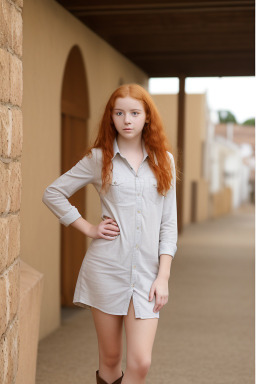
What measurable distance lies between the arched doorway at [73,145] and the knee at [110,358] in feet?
14.5

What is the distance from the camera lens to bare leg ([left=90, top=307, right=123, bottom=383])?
286 cm

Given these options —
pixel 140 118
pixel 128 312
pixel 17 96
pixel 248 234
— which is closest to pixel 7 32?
pixel 17 96

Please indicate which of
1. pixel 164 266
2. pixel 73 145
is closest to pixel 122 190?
pixel 164 266

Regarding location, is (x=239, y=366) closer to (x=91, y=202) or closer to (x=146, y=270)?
(x=146, y=270)

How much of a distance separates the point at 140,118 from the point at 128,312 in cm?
80

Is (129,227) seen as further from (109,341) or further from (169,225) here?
(109,341)

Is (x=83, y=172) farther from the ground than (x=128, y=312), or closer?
farther from the ground

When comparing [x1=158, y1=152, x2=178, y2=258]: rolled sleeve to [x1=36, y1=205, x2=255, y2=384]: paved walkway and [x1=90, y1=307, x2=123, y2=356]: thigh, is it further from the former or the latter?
[x1=36, y1=205, x2=255, y2=384]: paved walkway

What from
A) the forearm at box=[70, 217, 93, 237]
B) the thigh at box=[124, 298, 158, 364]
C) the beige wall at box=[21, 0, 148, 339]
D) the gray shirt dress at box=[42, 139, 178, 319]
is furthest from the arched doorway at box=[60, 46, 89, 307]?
the thigh at box=[124, 298, 158, 364]

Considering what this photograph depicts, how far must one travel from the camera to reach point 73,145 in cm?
748

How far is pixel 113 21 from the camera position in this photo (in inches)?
290

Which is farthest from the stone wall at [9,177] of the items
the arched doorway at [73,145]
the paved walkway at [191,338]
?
the arched doorway at [73,145]

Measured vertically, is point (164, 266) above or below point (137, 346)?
above

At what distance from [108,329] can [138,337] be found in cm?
16
